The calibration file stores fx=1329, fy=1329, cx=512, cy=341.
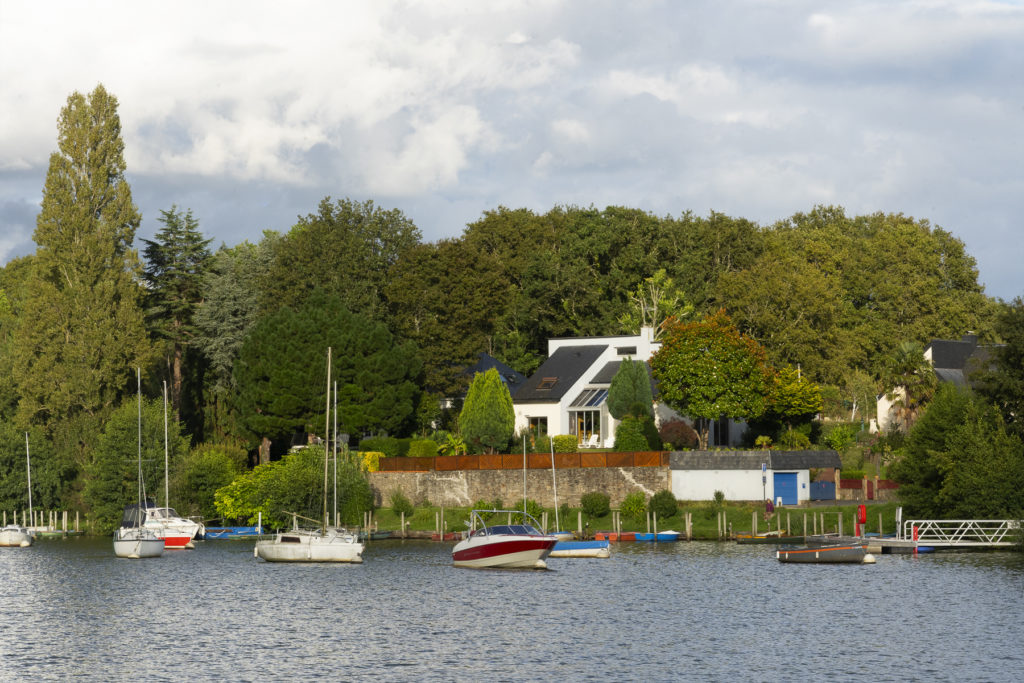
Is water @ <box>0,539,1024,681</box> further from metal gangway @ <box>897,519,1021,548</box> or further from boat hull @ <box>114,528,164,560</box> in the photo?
boat hull @ <box>114,528,164,560</box>

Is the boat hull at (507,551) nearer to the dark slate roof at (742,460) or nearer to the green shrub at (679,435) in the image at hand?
the dark slate roof at (742,460)

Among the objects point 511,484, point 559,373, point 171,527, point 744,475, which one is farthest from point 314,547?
point 559,373

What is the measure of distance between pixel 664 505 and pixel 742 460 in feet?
19.1

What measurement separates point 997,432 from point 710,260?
190ft

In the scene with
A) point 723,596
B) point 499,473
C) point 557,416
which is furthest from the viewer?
point 557,416

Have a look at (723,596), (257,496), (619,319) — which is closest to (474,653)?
(723,596)

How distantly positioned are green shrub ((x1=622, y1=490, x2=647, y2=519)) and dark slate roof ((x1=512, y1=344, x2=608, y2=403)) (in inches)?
688

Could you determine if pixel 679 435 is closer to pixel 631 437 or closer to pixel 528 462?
pixel 631 437

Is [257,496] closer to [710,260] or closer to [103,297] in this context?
[103,297]

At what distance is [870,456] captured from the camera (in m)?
95.1

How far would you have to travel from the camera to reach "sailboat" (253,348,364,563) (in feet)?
252

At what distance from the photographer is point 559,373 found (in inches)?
4227

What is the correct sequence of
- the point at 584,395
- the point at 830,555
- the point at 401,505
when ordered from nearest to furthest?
1. the point at 830,555
2. the point at 401,505
3. the point at 584,395

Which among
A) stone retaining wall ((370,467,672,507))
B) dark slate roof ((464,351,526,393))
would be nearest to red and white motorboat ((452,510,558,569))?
stone retaining wall ((370,467,672,507))
